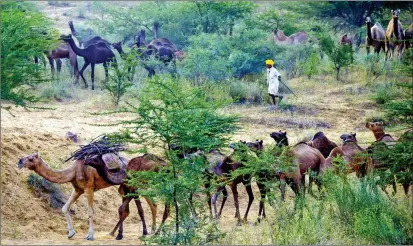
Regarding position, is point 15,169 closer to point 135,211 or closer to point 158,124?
point 135,211

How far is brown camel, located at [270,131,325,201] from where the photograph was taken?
11.8m

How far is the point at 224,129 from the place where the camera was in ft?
35.6

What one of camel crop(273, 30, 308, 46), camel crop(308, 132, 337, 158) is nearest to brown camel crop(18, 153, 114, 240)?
camel crop(308, 132, 337, 158)

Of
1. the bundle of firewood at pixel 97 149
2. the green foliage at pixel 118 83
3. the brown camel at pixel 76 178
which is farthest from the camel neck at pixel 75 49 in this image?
the brown camel at pixel 76 178

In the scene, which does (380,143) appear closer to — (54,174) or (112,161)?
(112,161)

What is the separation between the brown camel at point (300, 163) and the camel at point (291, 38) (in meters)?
17.0

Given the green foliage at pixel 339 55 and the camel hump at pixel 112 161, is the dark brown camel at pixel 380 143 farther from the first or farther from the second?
the green foliage at pixel 339 55

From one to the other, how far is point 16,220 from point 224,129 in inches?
124

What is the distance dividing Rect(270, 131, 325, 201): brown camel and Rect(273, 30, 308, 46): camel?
16974mm

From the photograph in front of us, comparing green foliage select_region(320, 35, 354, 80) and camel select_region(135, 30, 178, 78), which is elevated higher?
green foliage select_region(320, 35, 354, 80)

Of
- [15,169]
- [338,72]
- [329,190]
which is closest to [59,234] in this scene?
[15,169]

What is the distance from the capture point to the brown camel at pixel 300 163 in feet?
38.7

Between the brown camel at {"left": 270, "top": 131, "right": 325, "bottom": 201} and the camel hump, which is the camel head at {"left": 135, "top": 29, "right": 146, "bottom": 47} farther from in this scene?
the camel hump

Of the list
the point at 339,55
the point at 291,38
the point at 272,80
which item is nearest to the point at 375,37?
the point at 339,55
